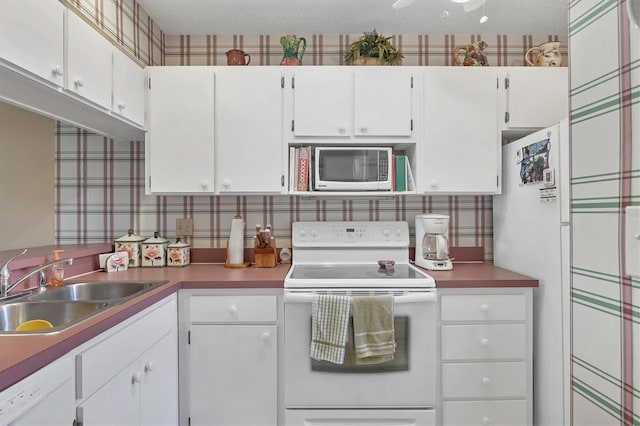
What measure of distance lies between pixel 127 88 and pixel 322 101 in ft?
3.48

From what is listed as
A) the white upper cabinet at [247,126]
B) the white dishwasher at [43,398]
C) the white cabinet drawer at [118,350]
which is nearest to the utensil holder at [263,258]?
the white upper cabinet at [247,126]

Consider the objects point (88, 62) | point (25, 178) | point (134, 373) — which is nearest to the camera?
point (134, 373)

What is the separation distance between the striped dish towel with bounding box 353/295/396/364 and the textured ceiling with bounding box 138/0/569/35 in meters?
1.69

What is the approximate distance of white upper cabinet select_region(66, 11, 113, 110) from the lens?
148 centimetres

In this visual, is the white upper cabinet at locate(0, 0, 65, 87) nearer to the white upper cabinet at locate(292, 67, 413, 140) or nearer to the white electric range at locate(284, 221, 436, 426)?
the white upper cabinet at locate(292, 67, 413, 140)

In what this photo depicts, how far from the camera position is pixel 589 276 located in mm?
759

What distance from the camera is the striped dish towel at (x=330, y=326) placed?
1729 millimetres

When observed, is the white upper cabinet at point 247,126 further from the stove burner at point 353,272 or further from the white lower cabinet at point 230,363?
the white lower cabinet at point 230,363

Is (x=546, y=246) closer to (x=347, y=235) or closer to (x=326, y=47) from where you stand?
(x=347, y=235)

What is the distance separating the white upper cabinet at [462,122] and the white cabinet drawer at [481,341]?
2.71ft

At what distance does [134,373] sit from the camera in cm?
137

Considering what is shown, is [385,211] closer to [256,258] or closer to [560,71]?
[256,258]

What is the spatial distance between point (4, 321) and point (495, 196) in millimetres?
2589

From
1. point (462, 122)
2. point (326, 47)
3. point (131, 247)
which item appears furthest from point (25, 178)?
point (462, 122)
